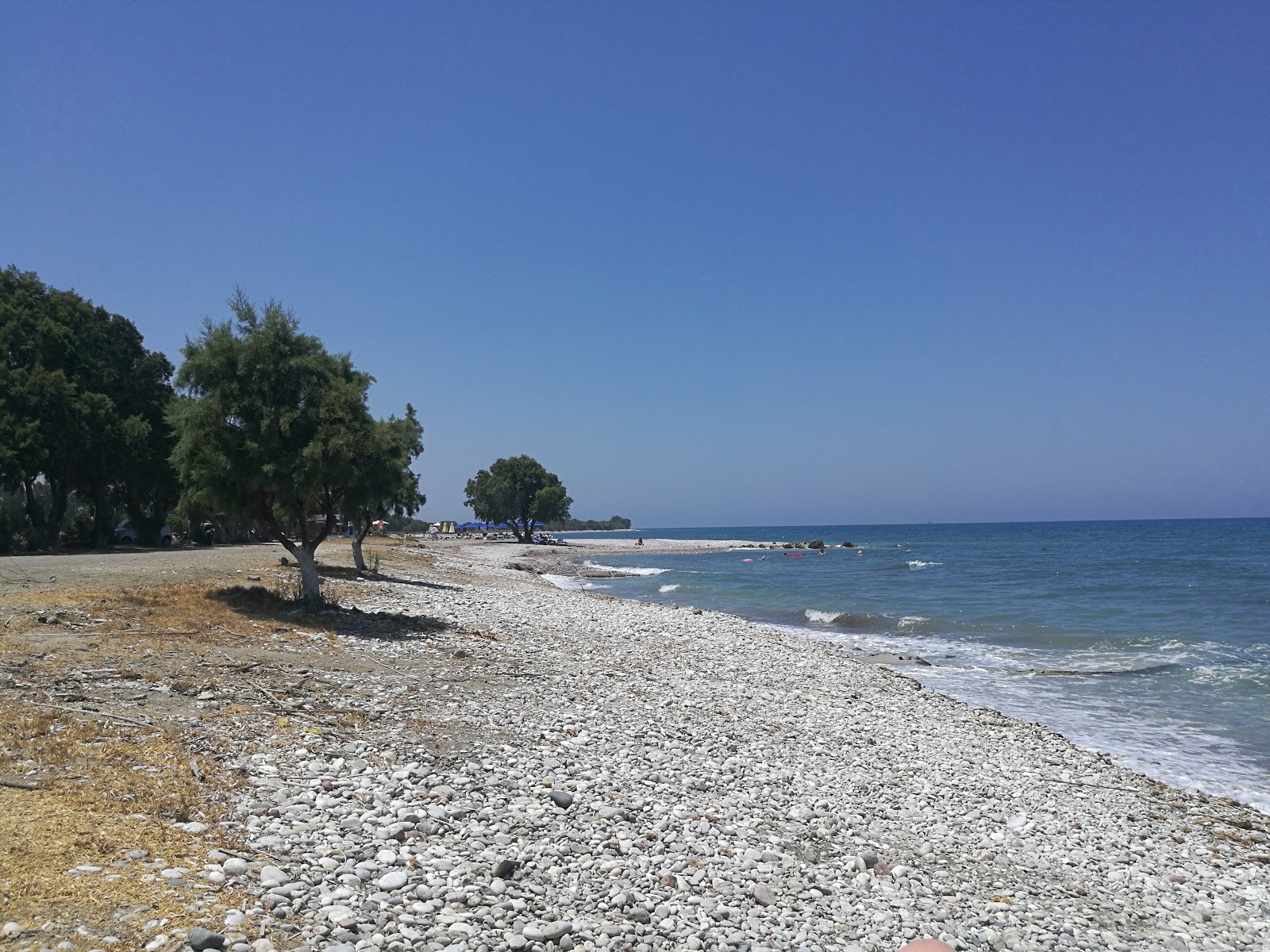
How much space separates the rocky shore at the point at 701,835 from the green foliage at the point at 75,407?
3186 cm

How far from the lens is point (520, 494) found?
112 m

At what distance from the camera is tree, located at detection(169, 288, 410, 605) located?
17.5 meters

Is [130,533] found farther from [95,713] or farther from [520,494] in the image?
[520,494]

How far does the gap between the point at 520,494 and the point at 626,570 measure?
4997 cm

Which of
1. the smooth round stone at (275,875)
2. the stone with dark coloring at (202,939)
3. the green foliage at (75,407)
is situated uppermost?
the green foliage at (75,407)

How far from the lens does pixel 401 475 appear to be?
66.3ft

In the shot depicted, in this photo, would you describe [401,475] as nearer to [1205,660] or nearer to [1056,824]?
[1056,824]

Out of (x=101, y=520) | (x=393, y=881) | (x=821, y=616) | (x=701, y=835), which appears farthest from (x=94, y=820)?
(x=101, y=520)

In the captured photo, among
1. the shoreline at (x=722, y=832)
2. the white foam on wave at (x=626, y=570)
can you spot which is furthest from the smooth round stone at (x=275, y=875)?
the white foam on wave at (x=626, y=570)

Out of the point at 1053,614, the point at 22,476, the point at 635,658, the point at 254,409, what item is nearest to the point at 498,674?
the point at 635,658

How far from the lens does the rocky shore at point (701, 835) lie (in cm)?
593

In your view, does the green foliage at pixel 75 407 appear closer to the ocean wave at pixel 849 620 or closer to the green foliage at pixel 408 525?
the ocean wave at pixel 849 620

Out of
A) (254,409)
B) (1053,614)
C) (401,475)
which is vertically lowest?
(1053,614)

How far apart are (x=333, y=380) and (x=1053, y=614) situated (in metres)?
28.6
